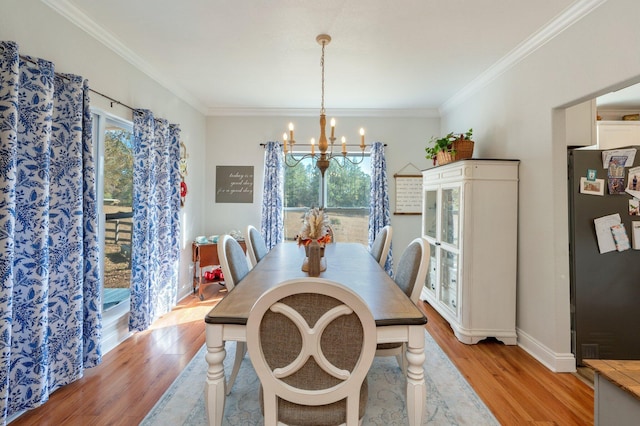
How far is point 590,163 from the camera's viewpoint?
7.61 ft

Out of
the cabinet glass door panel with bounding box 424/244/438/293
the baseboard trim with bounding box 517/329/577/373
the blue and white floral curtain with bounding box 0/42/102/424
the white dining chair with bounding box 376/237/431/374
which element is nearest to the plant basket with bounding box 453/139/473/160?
the cabinet glass door panel with bounding box 424/244/438/293

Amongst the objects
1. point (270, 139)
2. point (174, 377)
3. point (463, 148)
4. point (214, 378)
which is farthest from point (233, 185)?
point (214, 378)

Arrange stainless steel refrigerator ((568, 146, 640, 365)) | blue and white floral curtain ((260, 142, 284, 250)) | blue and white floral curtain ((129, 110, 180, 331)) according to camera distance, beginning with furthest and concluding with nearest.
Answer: blue and white floral curtain ((260, 142, 284, 250)) → blue and white floral curtain ((129, 110, 180, 331)) → stainless steel refrigerator ((568, 146, 640, 365))

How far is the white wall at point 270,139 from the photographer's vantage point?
4551 millimetres

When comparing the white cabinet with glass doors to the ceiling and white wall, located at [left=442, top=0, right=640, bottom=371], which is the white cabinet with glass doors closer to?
white wall, located at [left=442, top=0, right=640, bottom=371]

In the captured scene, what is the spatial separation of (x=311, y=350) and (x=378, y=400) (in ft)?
3.76

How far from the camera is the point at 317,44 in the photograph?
2.60m

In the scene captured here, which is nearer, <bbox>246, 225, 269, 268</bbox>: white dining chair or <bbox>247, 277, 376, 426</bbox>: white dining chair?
<bbox>247, 277, 376, 426</bbox>: white dining chair

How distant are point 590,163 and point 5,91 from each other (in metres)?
3.78

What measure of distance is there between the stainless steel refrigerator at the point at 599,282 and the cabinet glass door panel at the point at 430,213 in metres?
1.36

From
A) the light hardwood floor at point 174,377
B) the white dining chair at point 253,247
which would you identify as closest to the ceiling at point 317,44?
the white dining chair at point 253,247

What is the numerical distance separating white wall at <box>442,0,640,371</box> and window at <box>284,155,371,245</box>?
6.83 feet

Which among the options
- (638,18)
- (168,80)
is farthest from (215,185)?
(638,18)

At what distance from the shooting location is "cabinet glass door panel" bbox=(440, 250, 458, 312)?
9.82 feet
